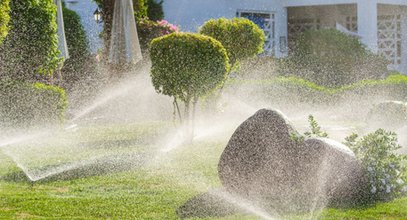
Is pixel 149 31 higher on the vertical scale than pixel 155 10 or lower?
lower

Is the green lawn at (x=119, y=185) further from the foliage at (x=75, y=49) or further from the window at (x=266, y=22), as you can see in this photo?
the window at (x=266, y=22)

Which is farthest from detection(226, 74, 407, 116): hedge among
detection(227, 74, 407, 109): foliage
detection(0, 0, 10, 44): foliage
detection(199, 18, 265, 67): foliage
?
detection(0, 0, 10, 44): foliage

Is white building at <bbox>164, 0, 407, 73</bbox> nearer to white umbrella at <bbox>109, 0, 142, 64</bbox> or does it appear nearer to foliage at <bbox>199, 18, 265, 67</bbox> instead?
white umbrella at <bbox>109, 0, 142, 64</bbox>

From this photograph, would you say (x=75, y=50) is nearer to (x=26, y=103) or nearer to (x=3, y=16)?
(x=26, y=103)

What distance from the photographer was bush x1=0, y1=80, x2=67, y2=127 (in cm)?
1445

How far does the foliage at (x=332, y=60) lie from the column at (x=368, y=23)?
51.0 inches

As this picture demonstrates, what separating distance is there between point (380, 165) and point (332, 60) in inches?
703

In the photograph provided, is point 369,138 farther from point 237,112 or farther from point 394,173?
point 237,112

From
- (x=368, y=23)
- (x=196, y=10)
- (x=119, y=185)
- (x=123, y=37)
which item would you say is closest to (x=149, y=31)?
(x=123, y=37)

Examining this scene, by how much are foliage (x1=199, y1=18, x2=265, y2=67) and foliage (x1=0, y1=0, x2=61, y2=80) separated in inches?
126

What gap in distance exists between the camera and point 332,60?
26750 mm

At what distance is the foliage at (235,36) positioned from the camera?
16.9 metres

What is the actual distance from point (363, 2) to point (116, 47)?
1300 centimetres

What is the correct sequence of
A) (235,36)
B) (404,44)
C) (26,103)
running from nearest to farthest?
(26,103) < (235,36) < (404,44)
